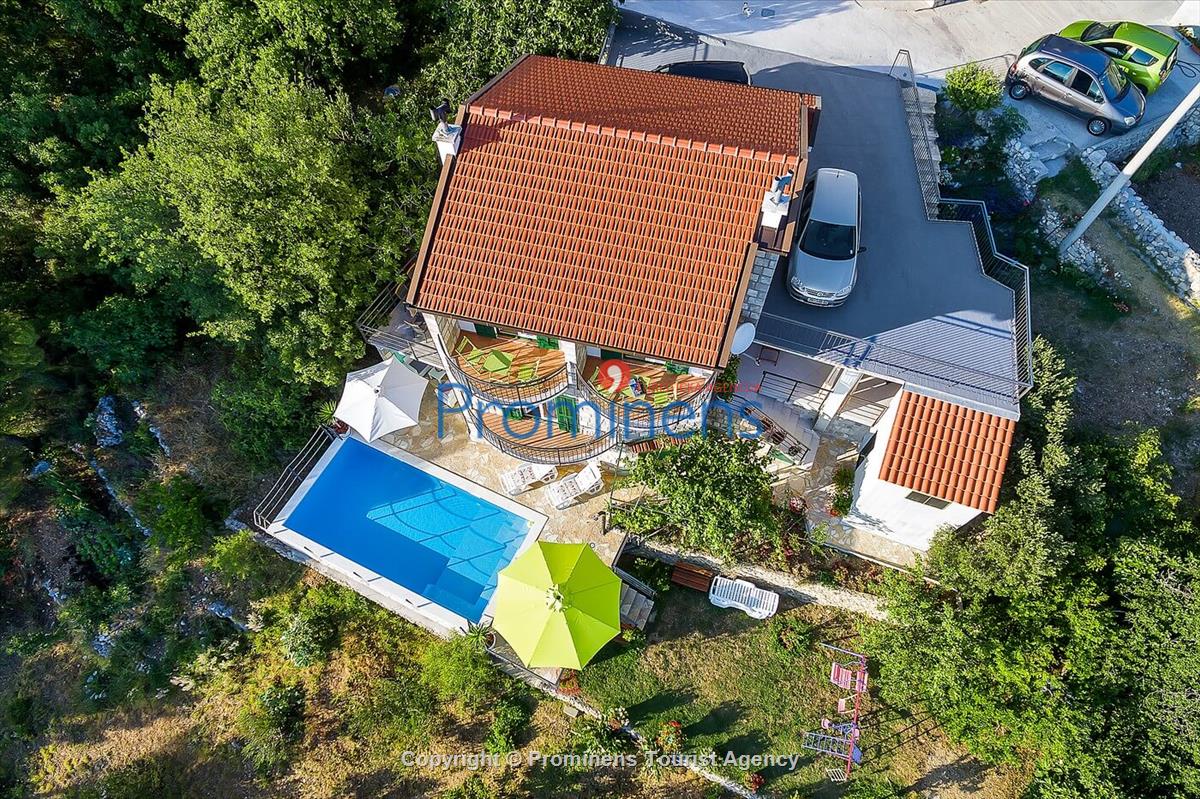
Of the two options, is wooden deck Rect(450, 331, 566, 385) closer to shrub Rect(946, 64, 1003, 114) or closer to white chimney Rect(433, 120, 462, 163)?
white chimney Rect(433, 120, 462, 163)

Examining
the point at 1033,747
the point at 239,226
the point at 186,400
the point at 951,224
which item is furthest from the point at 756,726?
the point at 186,400

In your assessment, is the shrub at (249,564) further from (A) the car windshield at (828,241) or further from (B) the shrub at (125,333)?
(A) the car windshield at (828,241)

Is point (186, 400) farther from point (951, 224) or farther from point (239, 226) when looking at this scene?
point (951, 224)

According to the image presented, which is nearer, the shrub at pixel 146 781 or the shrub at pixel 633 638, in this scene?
the shrub at pixel 633 638

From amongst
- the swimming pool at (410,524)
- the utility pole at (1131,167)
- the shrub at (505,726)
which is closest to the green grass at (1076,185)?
the utility pole at (1131,167)

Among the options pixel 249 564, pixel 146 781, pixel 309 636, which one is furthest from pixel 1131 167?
pixel 146 781

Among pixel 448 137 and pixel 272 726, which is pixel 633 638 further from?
pixel 448 137
